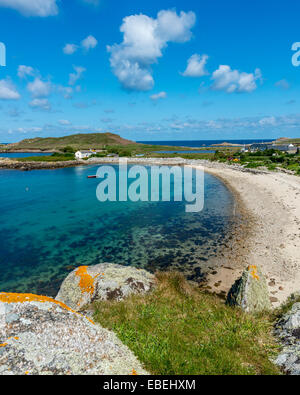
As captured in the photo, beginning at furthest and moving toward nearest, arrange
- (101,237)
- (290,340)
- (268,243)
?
A: (101,237) < (268,243) < (290,340)

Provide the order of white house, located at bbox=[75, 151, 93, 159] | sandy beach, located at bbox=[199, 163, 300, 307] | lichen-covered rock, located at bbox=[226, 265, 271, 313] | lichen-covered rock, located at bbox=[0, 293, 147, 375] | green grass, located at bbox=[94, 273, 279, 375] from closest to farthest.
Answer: lichen-covered rock, located at bbox=[0, 293, 147, 375] → green grass, located at bbox=[94, 273, 279, 375] → lichen-covered rock, located at bbox=[226, 265, 271, 313] → sandy beach, located at bbox=[199, 163, 300, 307] → white house, located at bbox=[75, 151, 93, 159]

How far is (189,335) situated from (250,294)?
14.7 ft

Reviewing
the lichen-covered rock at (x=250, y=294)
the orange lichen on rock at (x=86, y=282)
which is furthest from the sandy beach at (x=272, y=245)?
the orange lichen on rock at (x=86, y=282)

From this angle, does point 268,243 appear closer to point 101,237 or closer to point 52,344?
point 101,237

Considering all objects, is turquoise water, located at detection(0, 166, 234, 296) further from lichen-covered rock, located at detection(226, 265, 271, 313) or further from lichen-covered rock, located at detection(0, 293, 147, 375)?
lichen-covered rock, located at detection(0, 293, 147, 375)

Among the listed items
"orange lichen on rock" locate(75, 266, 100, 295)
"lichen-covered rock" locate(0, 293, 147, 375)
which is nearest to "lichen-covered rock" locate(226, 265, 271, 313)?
"lichen-covered rock" locate(0, 293, 147, 375)

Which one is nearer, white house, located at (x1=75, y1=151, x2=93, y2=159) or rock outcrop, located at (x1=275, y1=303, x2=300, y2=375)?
rock outcrop, located at (x1=275, y1=303, x2=300, y2=375)

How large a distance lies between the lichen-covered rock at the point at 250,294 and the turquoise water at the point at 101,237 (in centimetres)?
562

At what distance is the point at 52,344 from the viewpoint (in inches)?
192

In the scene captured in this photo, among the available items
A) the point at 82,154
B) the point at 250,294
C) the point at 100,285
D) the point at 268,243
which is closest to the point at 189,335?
the point at 250,294

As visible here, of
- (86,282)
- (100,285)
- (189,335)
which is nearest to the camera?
(189,335)

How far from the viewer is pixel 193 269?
16922 millimetres

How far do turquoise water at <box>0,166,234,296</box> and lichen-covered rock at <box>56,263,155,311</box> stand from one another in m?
4.53

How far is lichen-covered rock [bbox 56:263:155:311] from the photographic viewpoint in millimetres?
10062
